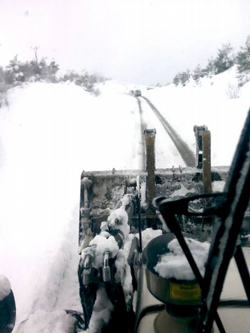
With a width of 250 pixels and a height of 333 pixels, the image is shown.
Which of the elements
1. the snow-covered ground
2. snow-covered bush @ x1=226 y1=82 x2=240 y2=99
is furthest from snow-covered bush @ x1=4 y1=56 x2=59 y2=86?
snow-covered bush @ x1=226 y1=82 x2=240 y2=99

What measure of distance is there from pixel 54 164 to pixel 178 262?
10614mm

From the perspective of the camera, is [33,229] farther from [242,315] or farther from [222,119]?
[222,119]

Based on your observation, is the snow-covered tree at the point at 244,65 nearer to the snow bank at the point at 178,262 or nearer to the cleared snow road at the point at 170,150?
the cleared snow road at the point at 170,150

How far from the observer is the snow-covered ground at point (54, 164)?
4.50m

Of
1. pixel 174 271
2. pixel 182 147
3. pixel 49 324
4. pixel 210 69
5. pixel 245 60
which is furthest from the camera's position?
pixel 210 69

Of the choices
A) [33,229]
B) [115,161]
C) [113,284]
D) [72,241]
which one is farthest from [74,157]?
[113,284]

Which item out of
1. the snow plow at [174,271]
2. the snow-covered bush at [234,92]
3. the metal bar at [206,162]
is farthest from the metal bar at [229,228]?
the snow-covered bush at [234,92]

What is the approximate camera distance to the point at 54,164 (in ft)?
38.6

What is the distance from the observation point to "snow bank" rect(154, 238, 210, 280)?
1455 millimetres

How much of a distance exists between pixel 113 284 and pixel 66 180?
7928mm

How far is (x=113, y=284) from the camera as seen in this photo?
1.94m

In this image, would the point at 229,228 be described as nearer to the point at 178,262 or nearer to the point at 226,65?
the point at 178,262

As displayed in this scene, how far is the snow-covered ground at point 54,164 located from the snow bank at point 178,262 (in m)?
1.24

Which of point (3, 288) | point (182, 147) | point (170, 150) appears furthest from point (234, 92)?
point (3, 288)
